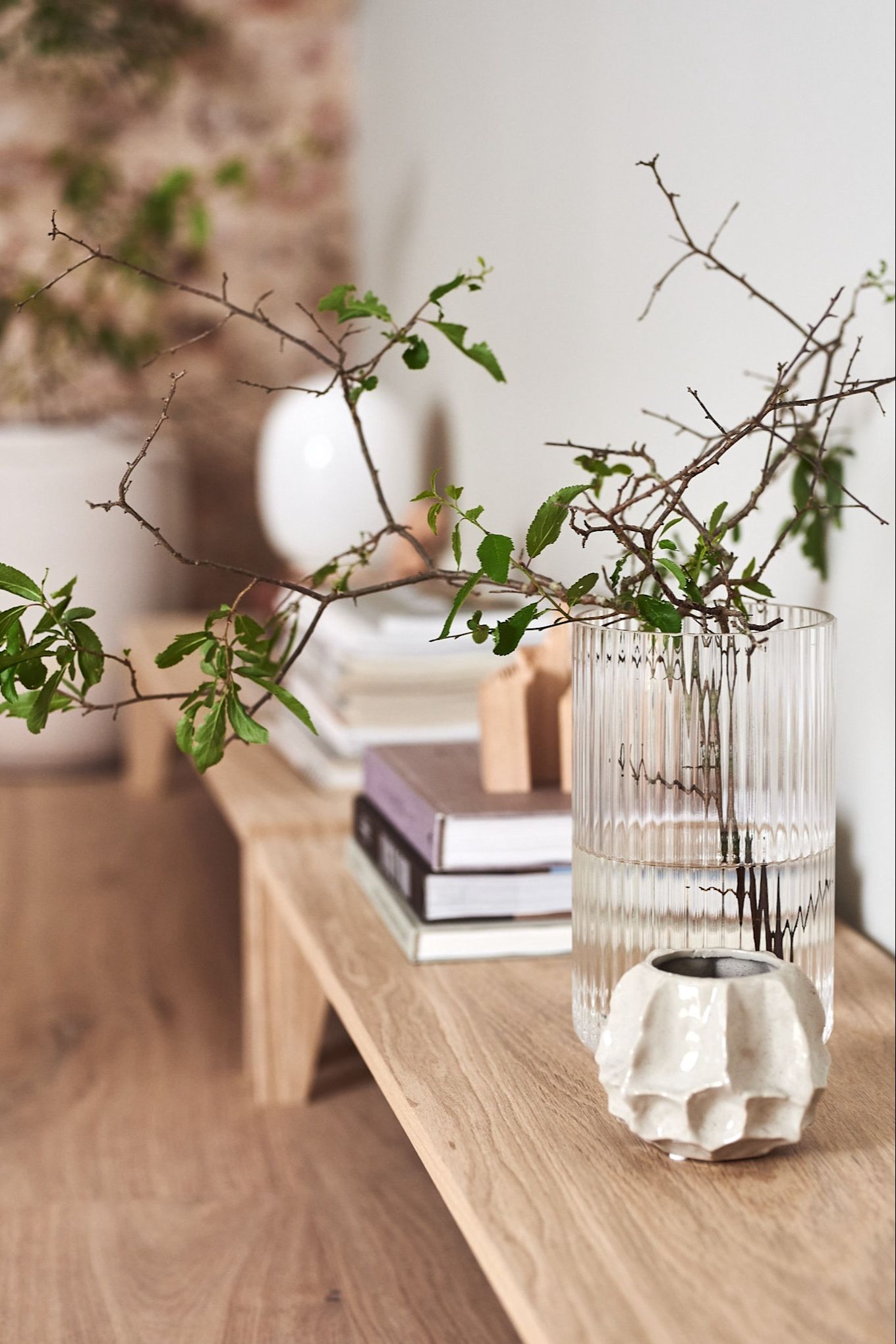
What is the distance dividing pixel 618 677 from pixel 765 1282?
1.05ft

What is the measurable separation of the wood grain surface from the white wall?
0.43 meters

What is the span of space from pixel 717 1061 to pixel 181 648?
0.34m

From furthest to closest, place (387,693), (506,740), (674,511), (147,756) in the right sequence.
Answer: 1. (147,756)
2. (387,693)
3. (506,740)
4. (674,511)

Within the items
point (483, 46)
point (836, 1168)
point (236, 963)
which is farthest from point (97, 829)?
point (836, 1168)

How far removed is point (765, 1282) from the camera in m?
0.59

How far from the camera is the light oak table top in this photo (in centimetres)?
57

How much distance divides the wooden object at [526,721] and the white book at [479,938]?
0.12 meters

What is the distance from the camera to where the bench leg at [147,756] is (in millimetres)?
2572

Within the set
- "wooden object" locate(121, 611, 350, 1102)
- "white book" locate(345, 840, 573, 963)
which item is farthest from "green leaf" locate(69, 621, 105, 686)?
"wooden object" locate(121, 611, 350, 1102)

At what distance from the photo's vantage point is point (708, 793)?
0.78 metres

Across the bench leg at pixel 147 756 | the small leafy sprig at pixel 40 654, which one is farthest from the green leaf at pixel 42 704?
the bench leg at pixel 147 756

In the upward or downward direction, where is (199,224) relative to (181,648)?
upward

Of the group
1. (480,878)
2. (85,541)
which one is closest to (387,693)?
(480,878)

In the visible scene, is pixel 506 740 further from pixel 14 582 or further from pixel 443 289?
pixel 14 582
